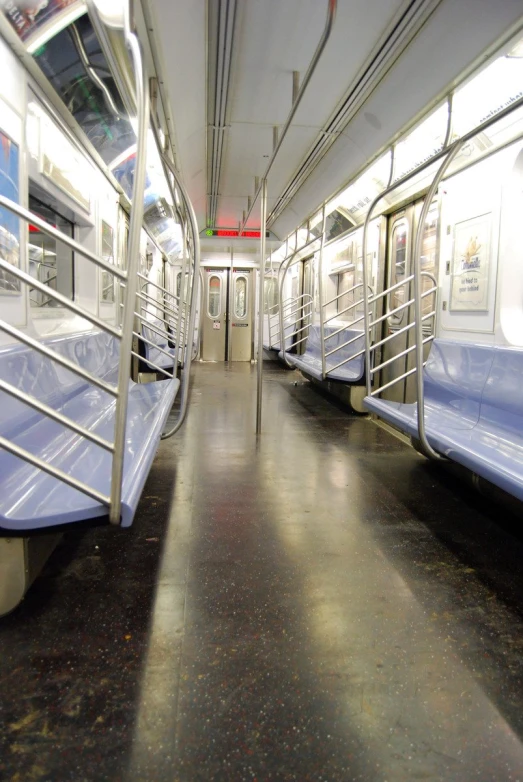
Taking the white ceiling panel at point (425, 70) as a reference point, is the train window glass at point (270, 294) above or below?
below

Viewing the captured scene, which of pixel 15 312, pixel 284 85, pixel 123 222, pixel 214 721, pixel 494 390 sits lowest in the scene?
pixel 214 721

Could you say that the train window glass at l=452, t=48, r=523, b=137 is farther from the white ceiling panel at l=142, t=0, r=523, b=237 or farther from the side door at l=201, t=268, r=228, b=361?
the side door at l=201, t=268, r=228, b=361

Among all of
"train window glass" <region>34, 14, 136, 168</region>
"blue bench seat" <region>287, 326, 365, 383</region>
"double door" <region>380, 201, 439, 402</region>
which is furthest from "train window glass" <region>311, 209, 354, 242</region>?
"train window glass" <region>34, 14, 136, 168</region>

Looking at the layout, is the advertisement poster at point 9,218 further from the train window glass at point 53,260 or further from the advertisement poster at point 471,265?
the advertisement poster at point 471,265

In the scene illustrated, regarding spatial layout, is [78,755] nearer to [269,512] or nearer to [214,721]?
[214,721]

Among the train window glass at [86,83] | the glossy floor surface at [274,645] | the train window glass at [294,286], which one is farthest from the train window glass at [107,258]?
the train window glass at [294,286]

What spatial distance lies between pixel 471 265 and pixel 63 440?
2.96 meters

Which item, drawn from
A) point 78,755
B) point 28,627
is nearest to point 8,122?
point 28,627

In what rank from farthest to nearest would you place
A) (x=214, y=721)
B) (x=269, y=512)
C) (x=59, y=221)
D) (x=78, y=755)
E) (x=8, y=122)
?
(x=59, y=221), (x=269, y=512), (x=8, y=122), (x=214, y=721), (x=78, y=755)

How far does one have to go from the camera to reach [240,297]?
485 inches

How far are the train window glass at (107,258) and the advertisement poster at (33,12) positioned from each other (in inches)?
94.1

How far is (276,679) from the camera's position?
1.50 m

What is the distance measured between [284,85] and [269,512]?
3.36 m

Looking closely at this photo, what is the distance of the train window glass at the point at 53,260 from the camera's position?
385 cm
